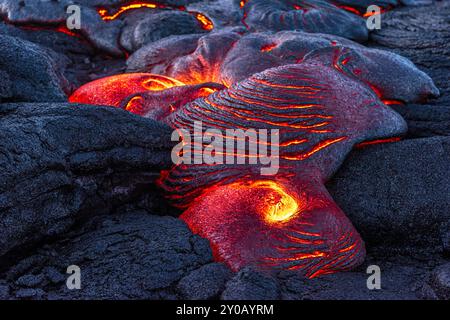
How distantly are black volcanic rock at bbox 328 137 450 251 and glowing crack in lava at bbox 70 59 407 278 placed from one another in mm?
129

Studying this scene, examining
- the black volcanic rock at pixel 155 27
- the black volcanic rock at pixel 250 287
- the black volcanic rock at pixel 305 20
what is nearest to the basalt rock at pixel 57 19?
the black volcanic rock at pixel 155 27

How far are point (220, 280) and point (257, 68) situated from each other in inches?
80.1

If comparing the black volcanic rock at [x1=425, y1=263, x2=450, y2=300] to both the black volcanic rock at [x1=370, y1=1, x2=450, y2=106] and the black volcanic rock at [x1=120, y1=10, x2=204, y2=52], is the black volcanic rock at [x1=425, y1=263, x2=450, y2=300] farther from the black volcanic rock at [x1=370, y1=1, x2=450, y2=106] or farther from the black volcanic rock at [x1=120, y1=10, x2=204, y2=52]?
the black volcanic rock at [x1=120, y1=10, x2=204, y2=52]

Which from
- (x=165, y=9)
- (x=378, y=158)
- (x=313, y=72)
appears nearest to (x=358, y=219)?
(x=378, y=158)

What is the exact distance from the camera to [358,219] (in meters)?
2.87

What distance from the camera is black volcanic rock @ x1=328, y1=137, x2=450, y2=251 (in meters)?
2.80

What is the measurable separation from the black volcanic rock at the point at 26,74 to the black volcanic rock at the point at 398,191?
1.94 metres

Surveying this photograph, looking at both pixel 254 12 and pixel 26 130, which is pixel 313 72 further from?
pixel 254 12

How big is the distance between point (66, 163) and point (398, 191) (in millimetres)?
1938

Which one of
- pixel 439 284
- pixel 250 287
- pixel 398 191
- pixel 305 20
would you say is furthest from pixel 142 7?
pixel 439 284

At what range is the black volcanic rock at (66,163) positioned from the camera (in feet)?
7.36

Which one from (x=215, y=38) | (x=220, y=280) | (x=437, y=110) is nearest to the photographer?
(x=220, y=280)

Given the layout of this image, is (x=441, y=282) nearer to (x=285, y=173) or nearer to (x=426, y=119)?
(x=285, y=173)
